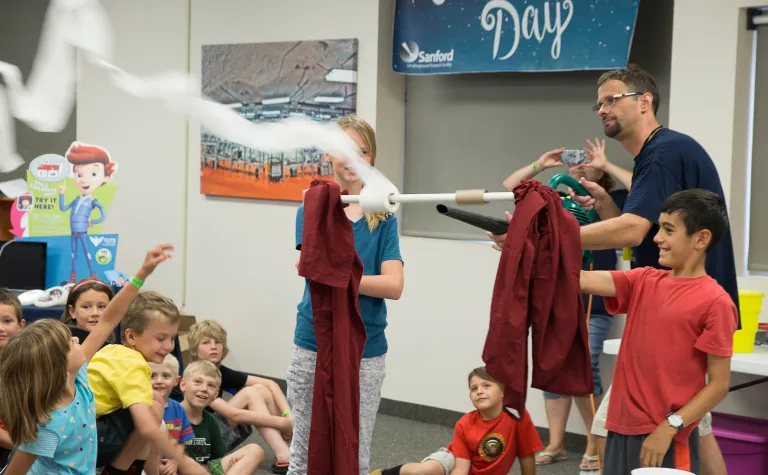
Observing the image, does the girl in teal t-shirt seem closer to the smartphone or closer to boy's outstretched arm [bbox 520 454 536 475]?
boy's outstretched arm [bbox 520 454 536 475]

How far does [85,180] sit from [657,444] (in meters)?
3.74

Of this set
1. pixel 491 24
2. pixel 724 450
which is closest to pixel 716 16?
pixel 491 24

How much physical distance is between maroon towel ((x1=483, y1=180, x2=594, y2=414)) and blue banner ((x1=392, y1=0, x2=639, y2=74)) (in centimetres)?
277

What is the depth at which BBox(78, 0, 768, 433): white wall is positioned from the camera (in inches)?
173

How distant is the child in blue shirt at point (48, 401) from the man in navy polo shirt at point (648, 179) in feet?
4.12

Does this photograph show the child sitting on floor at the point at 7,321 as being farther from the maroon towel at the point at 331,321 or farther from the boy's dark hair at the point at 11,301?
the maroon towel at the point at 331,321

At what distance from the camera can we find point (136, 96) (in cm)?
655

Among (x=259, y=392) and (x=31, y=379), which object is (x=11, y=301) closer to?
(x=31, y=379)

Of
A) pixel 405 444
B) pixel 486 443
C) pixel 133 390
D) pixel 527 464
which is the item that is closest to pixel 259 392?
pixel 405 444

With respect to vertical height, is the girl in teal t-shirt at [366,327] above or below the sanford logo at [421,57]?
below

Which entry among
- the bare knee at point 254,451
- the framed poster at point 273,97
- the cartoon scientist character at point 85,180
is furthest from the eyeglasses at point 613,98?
the cartoon scientist character at point 85,180

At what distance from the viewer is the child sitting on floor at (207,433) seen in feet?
13.0

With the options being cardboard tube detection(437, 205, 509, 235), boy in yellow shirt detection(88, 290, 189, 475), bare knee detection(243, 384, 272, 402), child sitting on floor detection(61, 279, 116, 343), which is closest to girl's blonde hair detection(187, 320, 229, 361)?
bare knee detection(243, 384, 272, 402)

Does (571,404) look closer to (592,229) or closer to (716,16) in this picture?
(716,16)
